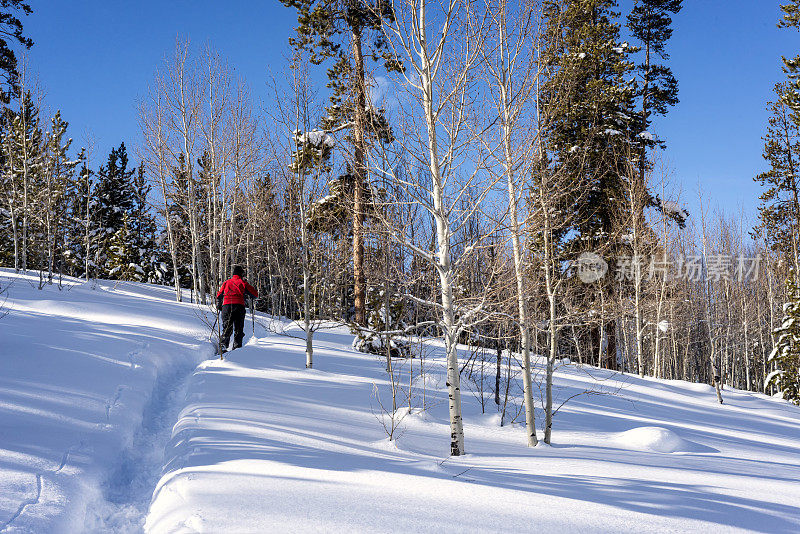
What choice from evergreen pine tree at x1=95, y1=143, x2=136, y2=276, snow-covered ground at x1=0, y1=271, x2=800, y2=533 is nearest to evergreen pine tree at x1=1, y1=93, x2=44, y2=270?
evergreen pine tree at x1=95, y1=143, x2=136, y2=276

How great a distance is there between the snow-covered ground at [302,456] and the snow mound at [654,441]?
0.10ft

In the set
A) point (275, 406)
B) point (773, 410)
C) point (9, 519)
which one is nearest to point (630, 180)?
point (773, 410)

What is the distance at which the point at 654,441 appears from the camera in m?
7.14

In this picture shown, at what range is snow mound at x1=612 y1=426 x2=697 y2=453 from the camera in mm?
7066

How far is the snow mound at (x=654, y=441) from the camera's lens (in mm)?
7066

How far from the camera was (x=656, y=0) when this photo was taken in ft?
70.0

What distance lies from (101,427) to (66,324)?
571 centimetres

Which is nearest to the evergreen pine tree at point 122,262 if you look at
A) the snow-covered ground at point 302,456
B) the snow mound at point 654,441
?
the snow-covered ground at point 302,456

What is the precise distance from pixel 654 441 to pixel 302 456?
215 inches

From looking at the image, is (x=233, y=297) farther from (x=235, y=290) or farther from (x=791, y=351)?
(x=791, y=351)

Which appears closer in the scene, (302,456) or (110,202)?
(302,456)

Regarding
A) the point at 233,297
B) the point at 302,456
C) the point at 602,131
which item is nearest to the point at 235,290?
the point at 233,297

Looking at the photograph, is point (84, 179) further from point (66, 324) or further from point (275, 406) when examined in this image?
point (275, 406)

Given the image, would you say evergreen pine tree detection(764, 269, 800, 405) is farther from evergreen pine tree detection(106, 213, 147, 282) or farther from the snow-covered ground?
evergreen pine tree detection(106, 213, 147, 282)
